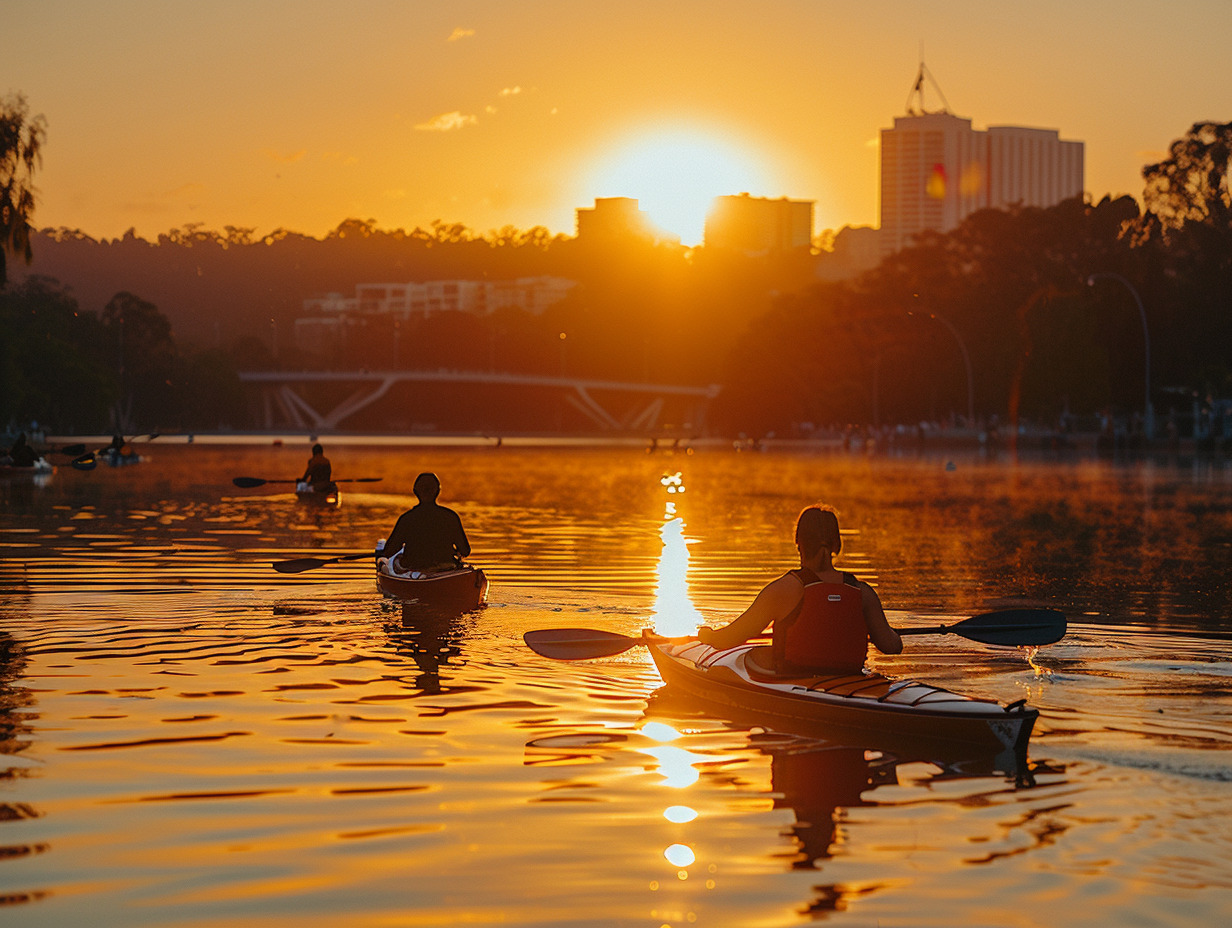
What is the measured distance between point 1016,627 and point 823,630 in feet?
9.09

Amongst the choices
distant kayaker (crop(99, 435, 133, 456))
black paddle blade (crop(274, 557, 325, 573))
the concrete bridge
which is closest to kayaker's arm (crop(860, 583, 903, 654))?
black paddle blade (crop(274, 557, 325, 573))

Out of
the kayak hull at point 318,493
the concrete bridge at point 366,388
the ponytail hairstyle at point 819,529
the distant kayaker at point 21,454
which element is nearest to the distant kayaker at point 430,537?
the ponytail hairstyle at point 819,529

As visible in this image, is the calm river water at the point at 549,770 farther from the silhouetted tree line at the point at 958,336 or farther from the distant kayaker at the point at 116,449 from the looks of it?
the silhouetted tree line at the point at 958,336

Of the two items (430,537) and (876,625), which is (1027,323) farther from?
(876,625)

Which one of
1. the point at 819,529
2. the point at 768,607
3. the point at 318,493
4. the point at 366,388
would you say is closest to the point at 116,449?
the point at 318,493

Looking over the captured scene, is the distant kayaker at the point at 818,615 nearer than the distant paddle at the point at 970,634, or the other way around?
the distant kayaker at the point at 818,615

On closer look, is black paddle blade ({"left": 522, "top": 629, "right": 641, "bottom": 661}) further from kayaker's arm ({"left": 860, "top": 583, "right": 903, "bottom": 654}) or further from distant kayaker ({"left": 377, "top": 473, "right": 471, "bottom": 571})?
distant kayaker ({"left": 377, "top": 473, "right": 471, "bottom": 571})

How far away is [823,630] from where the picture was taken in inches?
389

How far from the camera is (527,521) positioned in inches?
1286

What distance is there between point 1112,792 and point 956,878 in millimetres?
1929

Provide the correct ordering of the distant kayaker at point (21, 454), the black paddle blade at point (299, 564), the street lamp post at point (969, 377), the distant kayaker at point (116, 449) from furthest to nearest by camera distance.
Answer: the street lamp post at point (969, 377) → the distant kayaker at point (116, 449) → the distant kayaker at point (21, 454) → the black paddle blade at point (299, 564)

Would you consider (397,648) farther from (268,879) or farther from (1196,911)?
(1196,911)

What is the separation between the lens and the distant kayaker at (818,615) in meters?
9.70

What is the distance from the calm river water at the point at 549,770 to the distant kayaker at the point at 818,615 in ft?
1.79
